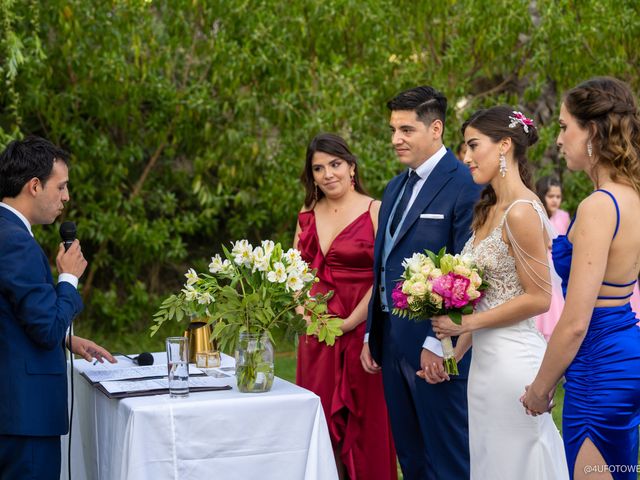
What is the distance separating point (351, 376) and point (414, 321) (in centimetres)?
79

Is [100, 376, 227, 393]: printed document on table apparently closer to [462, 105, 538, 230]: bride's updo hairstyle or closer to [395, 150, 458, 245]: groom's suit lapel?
[395, 150, 458, 245]: groom's suit lapel

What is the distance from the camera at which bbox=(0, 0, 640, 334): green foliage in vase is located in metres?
9.10

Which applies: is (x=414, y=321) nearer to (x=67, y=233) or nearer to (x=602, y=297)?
(x=602, y=297)

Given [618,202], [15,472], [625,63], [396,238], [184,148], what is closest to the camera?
[618,202]

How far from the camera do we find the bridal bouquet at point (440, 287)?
3393mm

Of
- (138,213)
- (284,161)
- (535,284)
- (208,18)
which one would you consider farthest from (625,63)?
(535,284)

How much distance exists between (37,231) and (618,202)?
7.27 m

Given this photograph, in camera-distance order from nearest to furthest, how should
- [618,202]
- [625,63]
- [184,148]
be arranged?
1. [618,202]
2. [625,63]
3. [184,148]

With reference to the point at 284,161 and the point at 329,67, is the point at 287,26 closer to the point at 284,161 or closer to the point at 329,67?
the point at 329,67

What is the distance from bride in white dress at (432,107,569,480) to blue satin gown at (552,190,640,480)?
0.51 meters

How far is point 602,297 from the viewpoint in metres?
2.90

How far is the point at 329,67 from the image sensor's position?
946cm

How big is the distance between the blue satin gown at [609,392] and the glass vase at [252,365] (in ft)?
3.73

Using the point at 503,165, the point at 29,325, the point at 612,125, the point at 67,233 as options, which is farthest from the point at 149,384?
the point at 612,125
